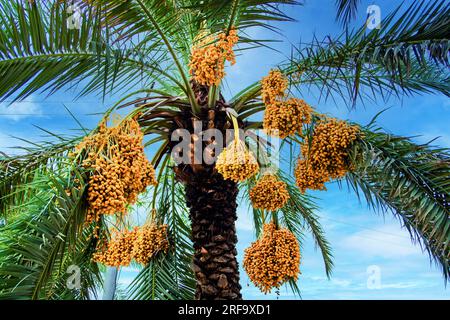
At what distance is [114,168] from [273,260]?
1.99 metres

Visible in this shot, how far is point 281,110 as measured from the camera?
3465mm

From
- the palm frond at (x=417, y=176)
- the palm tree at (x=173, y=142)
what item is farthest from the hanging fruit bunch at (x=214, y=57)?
the palm frond at (x=417, y=176)

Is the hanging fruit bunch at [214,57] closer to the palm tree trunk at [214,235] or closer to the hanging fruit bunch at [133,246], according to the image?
the palm tree trunk at [214,235]

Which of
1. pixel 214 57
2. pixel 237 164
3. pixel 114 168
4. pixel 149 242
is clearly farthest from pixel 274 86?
pixel 149 242

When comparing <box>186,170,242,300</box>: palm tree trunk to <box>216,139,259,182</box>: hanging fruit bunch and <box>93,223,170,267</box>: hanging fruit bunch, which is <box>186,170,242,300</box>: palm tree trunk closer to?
<box>93,223,170,267</box>: hanging fruit bunch

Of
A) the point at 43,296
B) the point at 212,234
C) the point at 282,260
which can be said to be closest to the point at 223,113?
the point at 212,234

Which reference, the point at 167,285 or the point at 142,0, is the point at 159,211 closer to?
the point at 167,285

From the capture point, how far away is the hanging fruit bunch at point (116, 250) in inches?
164

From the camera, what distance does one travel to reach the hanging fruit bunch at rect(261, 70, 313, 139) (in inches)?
137

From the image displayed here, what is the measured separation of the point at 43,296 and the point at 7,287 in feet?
0.72

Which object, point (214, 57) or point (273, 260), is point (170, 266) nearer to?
point (273, 260)

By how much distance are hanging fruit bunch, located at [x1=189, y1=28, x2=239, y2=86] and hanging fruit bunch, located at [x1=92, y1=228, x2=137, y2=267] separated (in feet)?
5.44

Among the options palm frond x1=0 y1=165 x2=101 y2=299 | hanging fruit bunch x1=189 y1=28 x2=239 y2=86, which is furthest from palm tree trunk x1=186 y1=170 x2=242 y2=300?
palm frond x1=0 y1=165 x2=101 y2=299

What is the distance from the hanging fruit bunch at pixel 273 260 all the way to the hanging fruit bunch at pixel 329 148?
0.79m
